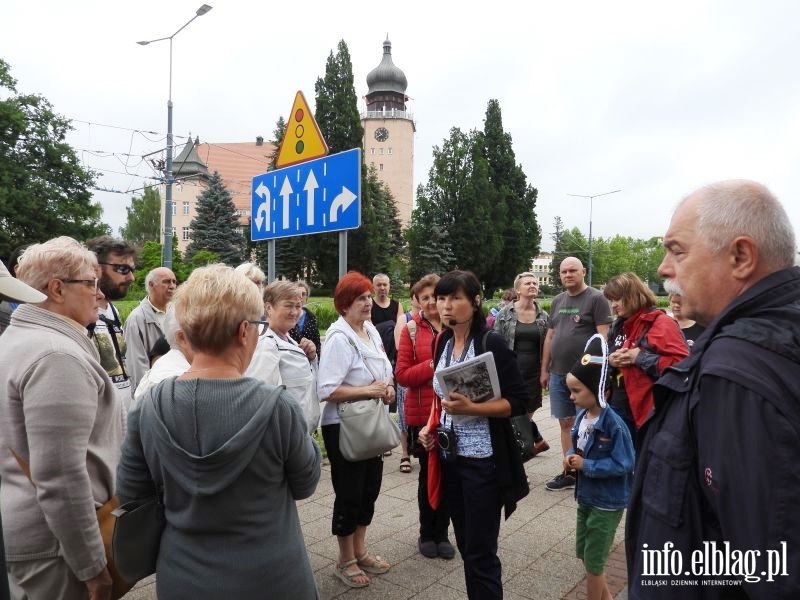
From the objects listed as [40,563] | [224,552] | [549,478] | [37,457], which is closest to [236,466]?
[224,552]

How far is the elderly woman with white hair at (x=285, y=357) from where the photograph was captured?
315 cm

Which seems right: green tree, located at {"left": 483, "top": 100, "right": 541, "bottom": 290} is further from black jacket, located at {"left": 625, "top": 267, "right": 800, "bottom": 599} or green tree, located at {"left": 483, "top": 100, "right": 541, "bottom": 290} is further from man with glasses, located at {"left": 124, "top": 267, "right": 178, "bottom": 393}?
black jacket, located at {"left": 625, "top": 267, "right": 800, "bottom": 599}

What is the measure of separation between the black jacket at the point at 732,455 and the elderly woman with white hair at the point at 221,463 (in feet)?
3.43

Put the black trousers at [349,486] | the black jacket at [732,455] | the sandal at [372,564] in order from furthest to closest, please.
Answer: the sandal at [372,564]
the black trousers at [349,486]
the black jacket at [732,455]

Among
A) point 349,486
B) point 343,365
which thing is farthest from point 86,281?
point 349,486

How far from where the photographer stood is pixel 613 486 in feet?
10.3

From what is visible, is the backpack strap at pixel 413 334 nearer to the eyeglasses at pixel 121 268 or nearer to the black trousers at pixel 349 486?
the black trousers at pixel 349 486

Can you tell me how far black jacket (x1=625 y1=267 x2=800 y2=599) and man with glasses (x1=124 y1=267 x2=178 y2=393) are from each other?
11.8 ft

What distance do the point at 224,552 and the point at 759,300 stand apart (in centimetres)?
165

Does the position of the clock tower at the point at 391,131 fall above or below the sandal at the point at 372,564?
above

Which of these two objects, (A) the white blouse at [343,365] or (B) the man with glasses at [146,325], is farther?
(B) the man with glasses at [146,325]

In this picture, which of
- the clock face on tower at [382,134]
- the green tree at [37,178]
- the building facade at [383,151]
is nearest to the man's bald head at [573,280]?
the green tree at [37,178]

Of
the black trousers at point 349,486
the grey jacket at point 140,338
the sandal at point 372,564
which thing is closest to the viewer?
the black trousers at point 349,486

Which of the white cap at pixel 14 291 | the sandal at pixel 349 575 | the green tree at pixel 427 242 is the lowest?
the sandal at pixel 349 575
